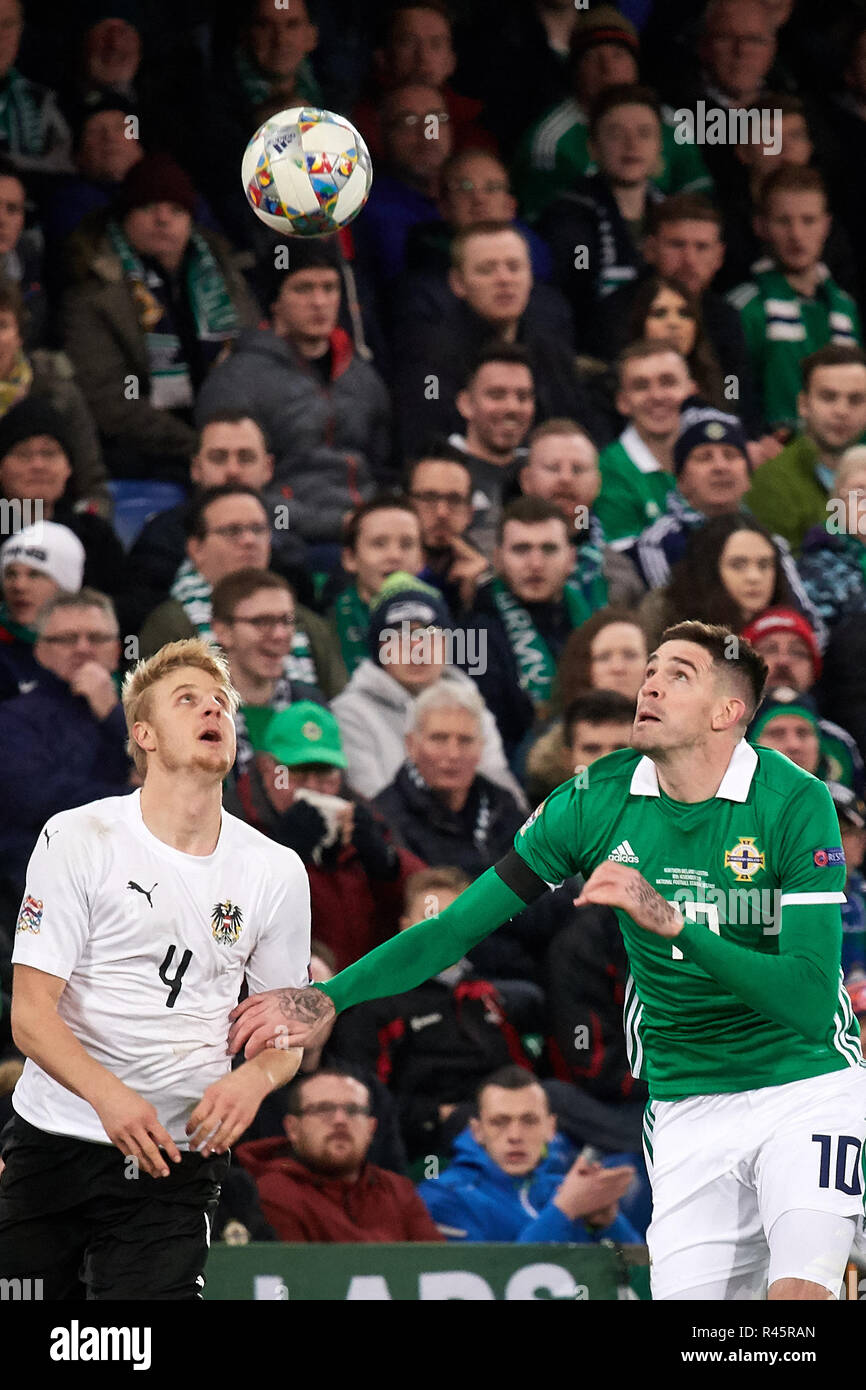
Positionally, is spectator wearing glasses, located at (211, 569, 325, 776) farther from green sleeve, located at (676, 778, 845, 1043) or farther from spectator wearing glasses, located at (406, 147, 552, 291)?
green sleeve, located at (676, 778, 845, 1043)

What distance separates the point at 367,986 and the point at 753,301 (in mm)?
5795

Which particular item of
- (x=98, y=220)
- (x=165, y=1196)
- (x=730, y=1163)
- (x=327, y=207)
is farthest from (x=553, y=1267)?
(x=98, y=220)

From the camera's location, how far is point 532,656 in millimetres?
8484

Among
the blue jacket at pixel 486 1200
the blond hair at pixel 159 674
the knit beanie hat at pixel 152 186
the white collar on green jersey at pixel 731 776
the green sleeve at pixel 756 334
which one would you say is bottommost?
the blue jacket at pixel 486 1200

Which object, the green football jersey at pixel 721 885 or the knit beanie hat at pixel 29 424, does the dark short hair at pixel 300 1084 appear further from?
the knit beanie hat at pixel 29 424

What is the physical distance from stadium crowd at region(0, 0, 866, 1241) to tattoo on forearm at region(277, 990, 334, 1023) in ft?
5.91

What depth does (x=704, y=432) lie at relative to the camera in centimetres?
912

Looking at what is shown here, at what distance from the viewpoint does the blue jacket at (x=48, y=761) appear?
7363 millimetres

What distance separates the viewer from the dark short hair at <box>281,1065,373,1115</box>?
6.88 metres

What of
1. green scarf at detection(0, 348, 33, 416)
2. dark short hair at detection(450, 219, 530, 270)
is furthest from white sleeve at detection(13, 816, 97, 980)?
dark short hair at detection(450, 219, 530, 270)

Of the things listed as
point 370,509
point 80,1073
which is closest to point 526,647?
point 370,509

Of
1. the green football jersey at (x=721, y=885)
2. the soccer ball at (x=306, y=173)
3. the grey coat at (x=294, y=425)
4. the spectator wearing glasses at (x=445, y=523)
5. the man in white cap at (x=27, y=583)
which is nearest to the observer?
the green football jersey at (x=721, y=885)

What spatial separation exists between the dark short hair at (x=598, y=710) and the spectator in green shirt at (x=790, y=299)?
8.46ft

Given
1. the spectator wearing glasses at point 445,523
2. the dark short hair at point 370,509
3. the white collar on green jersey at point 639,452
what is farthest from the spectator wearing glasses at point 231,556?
the white collar on green jersey at point 639,452
